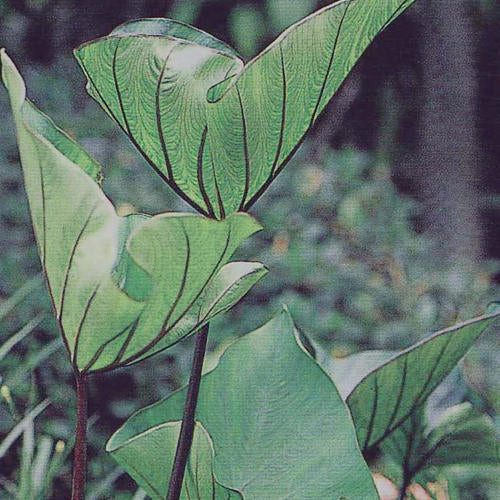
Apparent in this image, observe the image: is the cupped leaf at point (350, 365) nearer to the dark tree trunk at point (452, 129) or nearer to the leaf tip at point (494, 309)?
the leaf tip at point (494, 309)

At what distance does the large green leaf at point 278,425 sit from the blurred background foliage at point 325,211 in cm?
20

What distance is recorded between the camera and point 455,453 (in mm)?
614

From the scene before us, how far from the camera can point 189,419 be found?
418 millimetres

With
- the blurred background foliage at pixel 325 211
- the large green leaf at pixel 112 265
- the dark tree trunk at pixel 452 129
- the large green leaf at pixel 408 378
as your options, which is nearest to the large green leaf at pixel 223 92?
the large green leaf at pixel 112 265

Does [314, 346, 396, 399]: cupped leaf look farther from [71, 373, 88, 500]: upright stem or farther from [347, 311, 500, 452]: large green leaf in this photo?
[71, 373, 88, 500]: upright stem

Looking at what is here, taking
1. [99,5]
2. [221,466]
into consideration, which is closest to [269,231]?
[221,466]

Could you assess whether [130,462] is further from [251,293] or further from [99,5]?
[99,5]

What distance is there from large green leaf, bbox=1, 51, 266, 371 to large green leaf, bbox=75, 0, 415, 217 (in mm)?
46

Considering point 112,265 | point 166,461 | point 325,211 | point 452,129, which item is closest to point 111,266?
point 112,265

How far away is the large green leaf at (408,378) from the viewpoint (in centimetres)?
52

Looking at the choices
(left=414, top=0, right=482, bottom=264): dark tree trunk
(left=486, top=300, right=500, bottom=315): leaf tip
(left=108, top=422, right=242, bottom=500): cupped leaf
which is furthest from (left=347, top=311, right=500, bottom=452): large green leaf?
(left=414, top=0, right=482, bottom=264): dark tree trunk

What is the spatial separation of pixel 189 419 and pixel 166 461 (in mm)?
56

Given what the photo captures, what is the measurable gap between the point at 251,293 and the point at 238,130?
3.99 ft

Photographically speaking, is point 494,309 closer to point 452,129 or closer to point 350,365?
point 350,365
